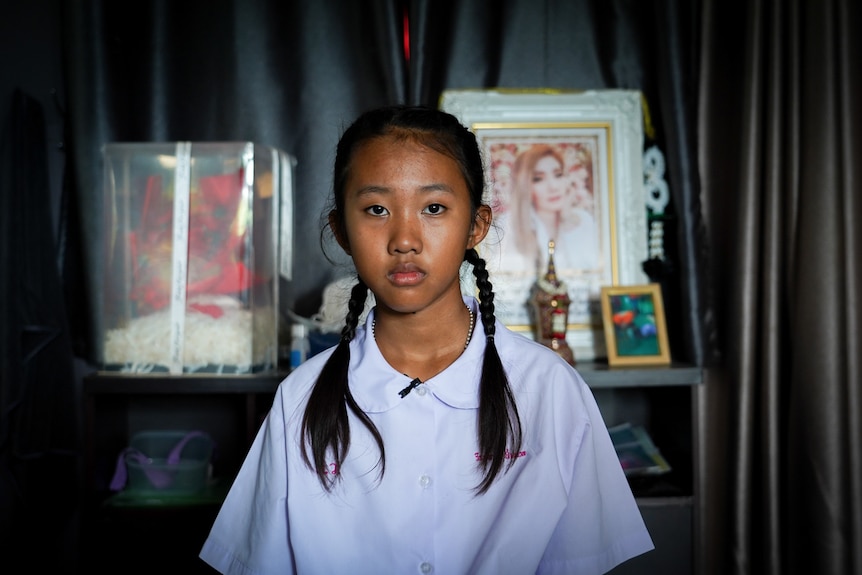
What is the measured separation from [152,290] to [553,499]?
1.14m

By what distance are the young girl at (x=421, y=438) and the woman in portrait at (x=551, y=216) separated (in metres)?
0.86

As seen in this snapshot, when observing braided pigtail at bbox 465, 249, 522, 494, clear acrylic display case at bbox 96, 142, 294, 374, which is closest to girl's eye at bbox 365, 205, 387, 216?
braided pigtail at bbox 465, 249, 522, 494

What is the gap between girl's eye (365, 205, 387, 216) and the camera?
1.10 m

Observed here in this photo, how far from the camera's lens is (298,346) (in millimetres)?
1894

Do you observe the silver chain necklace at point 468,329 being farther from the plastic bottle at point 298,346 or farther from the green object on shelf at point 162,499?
the green object on shelf at point 162,499

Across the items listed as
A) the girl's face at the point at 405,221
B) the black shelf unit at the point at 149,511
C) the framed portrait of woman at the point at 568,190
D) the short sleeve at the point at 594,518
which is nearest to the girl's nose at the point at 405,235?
the girl's face at the point at 405,221

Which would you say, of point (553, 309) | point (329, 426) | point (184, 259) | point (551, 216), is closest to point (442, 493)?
point (329, 426)

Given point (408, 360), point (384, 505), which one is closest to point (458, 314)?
point (408, 360)

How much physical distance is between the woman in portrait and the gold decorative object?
0.14 metres

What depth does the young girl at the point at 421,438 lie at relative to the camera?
1093 millimetres

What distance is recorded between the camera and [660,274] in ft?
6.54

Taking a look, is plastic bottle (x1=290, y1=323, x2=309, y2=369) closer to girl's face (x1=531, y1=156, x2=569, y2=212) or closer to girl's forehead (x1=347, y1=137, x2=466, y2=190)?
girl's face (x1=531, y1=156, x2=569, y2=212)

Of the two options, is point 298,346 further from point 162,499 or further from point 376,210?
point 376,210

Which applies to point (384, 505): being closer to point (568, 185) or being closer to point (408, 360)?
point (408, 360)
